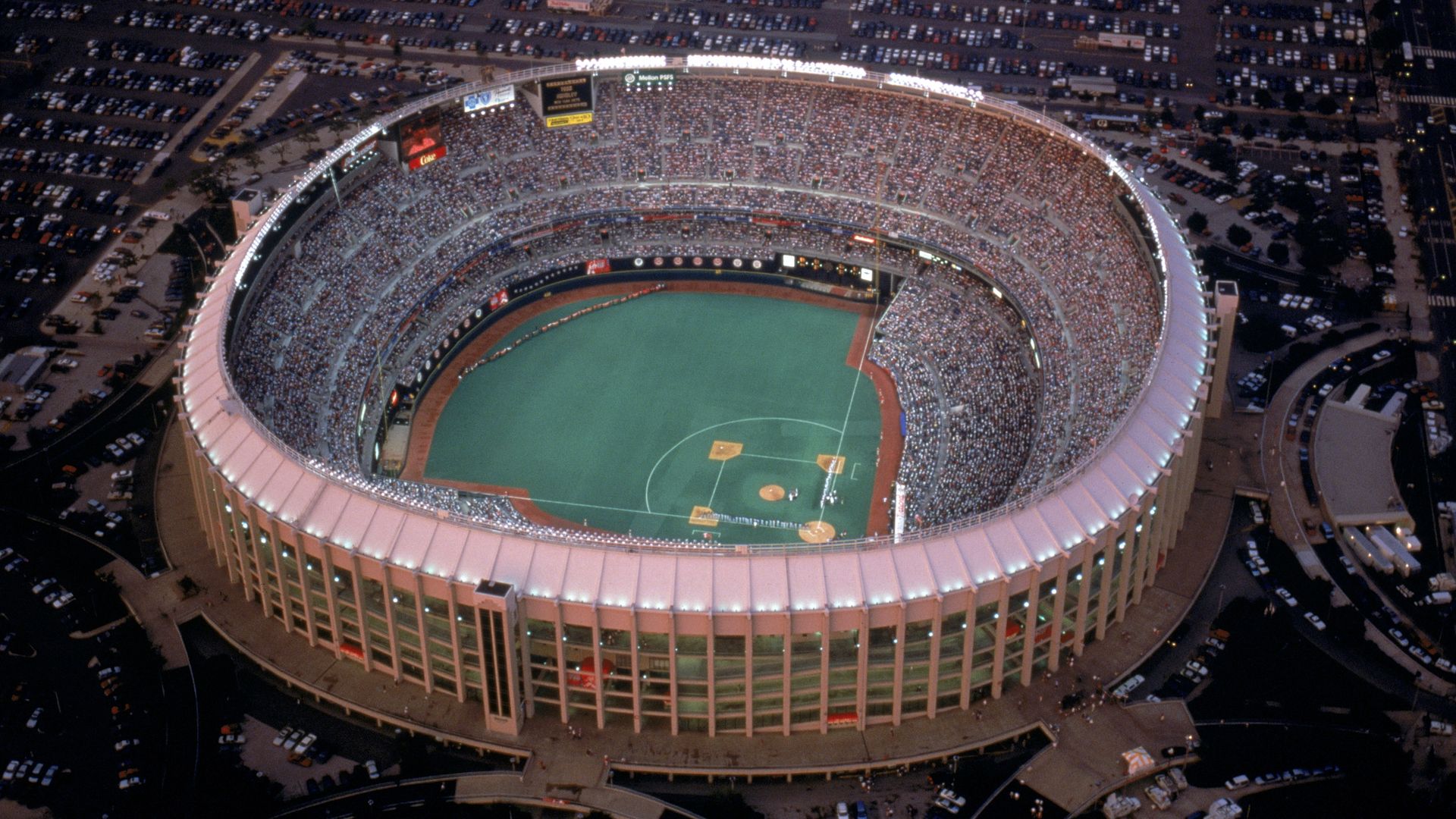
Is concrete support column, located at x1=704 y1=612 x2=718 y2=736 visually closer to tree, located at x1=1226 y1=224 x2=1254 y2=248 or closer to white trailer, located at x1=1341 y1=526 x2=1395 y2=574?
white trailer, located at x1=1341 y1=526 x2=1395 y2=574

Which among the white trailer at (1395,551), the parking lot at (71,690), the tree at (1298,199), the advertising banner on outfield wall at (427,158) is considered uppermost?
the advertising banner on outfield wall at (427,158)

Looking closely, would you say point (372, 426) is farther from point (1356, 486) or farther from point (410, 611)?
point (1356, 486)

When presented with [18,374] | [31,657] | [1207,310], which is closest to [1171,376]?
[1207,310]

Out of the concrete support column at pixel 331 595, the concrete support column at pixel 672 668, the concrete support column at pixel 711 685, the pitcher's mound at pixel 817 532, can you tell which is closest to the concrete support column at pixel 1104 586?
the pitcher's mound at pixel 817 532

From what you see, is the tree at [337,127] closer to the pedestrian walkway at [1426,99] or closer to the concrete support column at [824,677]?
the concrete support column at [824,677]

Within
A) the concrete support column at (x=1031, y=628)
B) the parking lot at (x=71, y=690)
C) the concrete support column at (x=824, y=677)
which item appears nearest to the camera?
the concrete support column at (x=824, y=677)

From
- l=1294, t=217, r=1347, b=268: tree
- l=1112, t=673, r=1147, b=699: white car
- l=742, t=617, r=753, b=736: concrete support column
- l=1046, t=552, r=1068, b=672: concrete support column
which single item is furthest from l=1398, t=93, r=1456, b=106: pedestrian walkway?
l=742, t=617, r=753, b=736: concrete support column

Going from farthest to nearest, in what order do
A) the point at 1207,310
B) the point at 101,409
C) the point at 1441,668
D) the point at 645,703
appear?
the point at 101,409 → the point at 1207,310 → the point at 1441,668 → the point at 645,703
